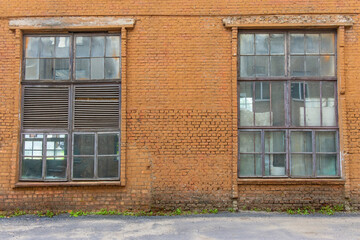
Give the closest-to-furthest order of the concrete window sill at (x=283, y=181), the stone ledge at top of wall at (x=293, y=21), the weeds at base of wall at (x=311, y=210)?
the weeds at base of wall at (x=311, y=210)
the concrete window sill at (x=283, y=181)
the stone ledge at top of wall at (x=293, y=21)

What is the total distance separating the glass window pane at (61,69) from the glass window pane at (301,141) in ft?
18.2

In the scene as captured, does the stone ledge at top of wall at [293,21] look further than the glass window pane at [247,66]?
No

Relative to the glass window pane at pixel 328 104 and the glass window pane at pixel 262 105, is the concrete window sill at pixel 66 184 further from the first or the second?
the glass window pane at pixel 328 104

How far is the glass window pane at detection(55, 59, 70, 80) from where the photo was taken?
7.34 m

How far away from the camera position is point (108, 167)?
7.18 m

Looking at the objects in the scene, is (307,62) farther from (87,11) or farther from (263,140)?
(87,11)

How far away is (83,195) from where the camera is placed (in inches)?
278

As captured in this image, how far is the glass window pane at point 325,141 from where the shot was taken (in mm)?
7207

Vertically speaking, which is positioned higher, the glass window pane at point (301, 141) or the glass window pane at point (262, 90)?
the glass window pane at point (262, 90)

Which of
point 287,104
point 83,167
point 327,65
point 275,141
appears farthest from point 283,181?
point 83,167

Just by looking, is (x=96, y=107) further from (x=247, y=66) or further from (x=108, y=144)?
(x=247, y=66)

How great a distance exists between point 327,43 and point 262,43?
154 cm

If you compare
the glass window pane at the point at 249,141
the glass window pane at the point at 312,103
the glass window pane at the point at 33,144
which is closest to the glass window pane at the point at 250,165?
the glass window pane at the point at 249,141

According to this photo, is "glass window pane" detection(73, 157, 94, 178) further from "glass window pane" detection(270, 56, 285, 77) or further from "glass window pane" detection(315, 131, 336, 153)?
"glass window pane" detection(315, 131, 336, 153)
